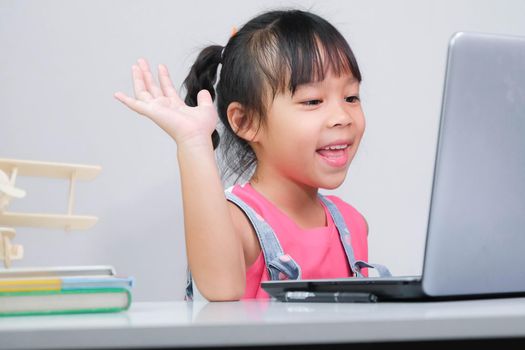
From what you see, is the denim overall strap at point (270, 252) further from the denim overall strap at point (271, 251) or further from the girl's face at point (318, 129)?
the girl's face at point (318, 129)

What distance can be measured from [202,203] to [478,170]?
37cm

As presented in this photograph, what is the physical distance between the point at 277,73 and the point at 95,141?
0.45 meters

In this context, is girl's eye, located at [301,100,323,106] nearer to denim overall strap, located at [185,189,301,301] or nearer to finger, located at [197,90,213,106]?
denim overall strap, located at [185,189,301,301]

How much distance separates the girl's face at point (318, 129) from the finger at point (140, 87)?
0.92 feet

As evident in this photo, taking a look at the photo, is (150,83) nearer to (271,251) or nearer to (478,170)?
(271,251)

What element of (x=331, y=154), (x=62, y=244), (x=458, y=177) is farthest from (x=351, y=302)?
(x=62, y=244)

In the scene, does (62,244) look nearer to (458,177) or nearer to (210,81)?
(210,81)

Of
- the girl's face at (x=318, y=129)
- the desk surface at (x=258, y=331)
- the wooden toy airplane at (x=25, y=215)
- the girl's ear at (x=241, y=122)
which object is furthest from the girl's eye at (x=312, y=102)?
the desk surface at (x=258, y=331)

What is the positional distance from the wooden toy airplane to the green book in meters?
0.15

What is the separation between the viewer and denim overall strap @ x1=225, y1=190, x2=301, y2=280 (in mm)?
1156

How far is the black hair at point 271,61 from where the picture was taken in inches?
47.6

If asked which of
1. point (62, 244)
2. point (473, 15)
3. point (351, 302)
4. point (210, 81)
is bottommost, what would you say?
point (62, 244)

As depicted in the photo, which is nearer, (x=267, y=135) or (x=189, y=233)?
(x=189, y=233)

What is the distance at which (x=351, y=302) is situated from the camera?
691mm
